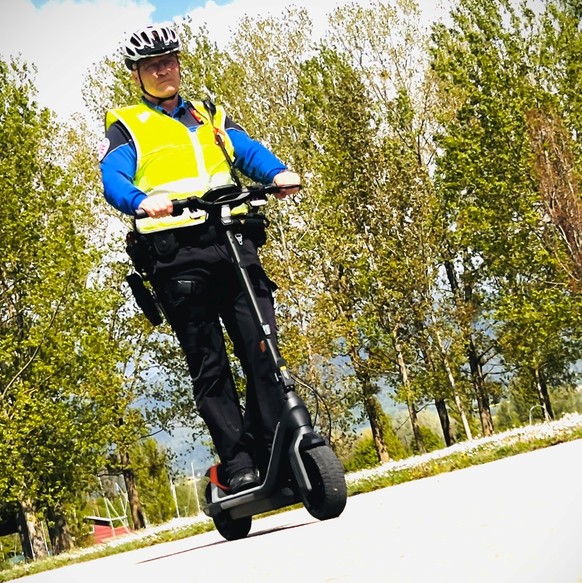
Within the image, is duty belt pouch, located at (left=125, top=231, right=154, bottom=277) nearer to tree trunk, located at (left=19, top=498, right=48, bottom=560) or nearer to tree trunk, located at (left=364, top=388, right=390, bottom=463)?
tree trunk, located at (left=19, top=498, right=48, bottom=560)

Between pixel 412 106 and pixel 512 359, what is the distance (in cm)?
987

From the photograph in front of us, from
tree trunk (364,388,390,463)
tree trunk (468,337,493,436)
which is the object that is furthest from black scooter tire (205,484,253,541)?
tree trunk (468,337,493,436)

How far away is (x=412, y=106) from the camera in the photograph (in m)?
36.2

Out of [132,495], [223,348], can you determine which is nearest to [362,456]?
[132,495]

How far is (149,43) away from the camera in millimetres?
5055

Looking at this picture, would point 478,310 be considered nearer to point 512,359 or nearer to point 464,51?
point 512,359

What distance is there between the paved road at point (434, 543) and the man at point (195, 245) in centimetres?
59

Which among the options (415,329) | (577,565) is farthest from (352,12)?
(577,565)

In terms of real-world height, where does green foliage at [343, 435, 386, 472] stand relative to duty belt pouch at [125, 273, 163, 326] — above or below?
below

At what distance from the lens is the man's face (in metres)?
5.16

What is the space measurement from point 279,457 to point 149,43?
214 cm

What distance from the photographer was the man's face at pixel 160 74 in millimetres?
5156

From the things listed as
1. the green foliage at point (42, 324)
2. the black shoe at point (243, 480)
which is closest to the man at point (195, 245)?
the black shoe at point (243, 480)

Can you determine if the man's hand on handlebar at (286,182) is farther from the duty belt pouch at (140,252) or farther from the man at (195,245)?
the duty belt pouch at (140,252)
